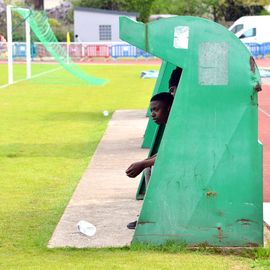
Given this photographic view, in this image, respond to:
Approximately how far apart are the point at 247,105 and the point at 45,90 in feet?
77.0

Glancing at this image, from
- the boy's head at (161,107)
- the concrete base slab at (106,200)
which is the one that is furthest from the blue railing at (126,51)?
the boy's head at (161,107)

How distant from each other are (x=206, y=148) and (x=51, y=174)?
4.84m

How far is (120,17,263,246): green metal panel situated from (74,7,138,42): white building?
57769 mm

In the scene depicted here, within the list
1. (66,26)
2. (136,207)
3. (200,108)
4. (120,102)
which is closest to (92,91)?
(120,102)

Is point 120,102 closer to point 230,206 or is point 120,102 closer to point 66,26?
point 230,206

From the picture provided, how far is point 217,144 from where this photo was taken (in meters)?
7.18

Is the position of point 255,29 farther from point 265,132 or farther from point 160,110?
point 160,110

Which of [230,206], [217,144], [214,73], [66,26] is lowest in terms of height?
[66,26]

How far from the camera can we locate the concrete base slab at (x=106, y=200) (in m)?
7.68

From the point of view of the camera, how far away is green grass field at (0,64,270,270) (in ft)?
22.6

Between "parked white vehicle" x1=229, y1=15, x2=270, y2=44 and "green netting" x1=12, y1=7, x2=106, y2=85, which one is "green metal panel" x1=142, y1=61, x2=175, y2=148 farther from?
"parked white vehicle" x1=229, y1=15, x2=270, y2=44

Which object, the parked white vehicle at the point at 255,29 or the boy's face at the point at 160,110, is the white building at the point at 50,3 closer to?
the parked white vehicle at the point at 255,29

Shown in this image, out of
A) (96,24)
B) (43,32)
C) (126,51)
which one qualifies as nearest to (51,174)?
(43,32)

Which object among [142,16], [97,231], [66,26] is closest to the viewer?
[97,231]
